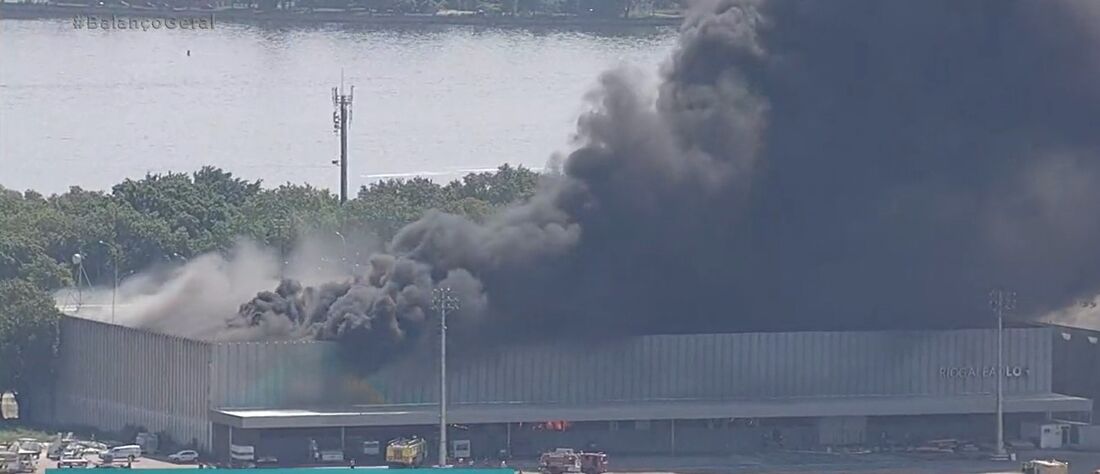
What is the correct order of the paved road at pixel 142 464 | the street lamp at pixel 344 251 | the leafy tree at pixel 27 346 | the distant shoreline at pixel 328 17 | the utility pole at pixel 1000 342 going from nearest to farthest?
1. the paved road at pixel 142 464
2. the utility pole at pixel 1000 342
3. the leafy tree at pixel 27 346
4. the street lamp at pixel 344 251
5. the distant shoreline at pixel 328 17

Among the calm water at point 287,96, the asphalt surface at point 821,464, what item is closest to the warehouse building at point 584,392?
the asphalt surface at point 821,464

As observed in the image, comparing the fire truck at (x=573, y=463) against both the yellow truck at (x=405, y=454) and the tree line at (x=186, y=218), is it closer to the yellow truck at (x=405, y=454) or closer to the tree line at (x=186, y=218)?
the yellow truck at (x=405, y=454)

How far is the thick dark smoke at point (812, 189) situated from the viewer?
39562 mm

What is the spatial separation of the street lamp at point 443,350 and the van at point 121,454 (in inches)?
150

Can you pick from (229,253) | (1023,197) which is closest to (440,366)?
(1023,197)

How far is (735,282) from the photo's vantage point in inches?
1591

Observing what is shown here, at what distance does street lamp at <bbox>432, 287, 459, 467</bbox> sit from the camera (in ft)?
120

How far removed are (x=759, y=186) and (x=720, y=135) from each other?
0.90 meters

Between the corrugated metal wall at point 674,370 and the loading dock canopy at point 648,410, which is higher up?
the corrugated metal wall at point 674,370

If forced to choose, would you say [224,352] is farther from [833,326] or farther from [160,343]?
[833,326]

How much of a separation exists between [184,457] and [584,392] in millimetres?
5468

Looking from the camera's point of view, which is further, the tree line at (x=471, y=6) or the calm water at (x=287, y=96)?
the tree line at (x=471, y=6)

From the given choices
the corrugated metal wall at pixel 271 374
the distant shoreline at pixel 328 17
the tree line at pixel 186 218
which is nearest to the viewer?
the corrugated metal wall at pixel 271 374

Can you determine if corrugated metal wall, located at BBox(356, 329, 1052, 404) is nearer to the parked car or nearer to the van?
the van
